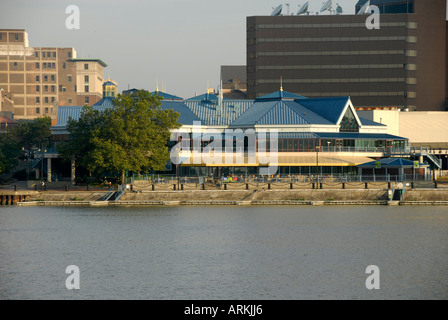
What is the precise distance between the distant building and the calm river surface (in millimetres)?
88640

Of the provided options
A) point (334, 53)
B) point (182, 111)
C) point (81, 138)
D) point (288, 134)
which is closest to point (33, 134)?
point (182, 111)

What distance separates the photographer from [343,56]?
191 metres

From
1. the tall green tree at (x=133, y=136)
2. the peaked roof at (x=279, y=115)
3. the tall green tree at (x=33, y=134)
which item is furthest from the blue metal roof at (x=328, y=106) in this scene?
the tall green tree at (x=33, y=134)

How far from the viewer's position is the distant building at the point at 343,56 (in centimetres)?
19038

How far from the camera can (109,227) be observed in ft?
291

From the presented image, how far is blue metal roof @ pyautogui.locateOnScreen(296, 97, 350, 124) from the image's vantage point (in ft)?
460

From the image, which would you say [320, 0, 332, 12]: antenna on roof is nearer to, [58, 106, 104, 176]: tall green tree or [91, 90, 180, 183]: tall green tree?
[91, 90, 180, 183]: tall green tree

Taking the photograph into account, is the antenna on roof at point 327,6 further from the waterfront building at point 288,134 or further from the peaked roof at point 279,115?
the peaked roof at point 279,115

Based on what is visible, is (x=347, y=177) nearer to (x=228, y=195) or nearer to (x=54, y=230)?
(x=228, y=195)

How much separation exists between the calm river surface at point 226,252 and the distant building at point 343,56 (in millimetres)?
88640

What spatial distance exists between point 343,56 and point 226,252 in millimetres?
128134

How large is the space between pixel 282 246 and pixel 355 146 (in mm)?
64988
